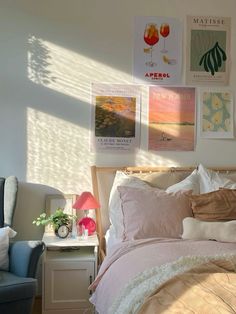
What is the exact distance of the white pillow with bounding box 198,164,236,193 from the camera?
117 inches

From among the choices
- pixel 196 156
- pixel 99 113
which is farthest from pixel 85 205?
pixel 196 156

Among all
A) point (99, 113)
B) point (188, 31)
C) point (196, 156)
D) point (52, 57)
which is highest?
point (188, 31)

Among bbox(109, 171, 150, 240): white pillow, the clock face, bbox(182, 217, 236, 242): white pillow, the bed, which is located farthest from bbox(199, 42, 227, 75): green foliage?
the clock face

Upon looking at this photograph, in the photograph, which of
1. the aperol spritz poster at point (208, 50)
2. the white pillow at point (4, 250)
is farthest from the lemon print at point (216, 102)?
the white pillow at point (4, 250)

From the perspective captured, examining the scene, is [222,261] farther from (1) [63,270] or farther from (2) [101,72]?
(2) [101,72]

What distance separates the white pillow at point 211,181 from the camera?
298cm

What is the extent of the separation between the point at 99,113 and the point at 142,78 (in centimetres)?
44

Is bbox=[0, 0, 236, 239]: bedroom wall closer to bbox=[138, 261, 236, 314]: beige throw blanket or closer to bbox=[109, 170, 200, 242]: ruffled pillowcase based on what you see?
bbox=[109, 170, 200, 242]: ruffled pillowcase

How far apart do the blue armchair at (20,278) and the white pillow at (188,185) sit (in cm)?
104

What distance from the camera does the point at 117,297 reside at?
186 cm

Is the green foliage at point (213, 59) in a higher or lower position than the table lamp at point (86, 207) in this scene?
higher

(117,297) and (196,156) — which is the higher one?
(196,156)

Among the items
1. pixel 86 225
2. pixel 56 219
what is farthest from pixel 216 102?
pixel 56 219

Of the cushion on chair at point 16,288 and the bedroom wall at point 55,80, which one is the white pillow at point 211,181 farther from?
the cushion on chair at point 16,288
